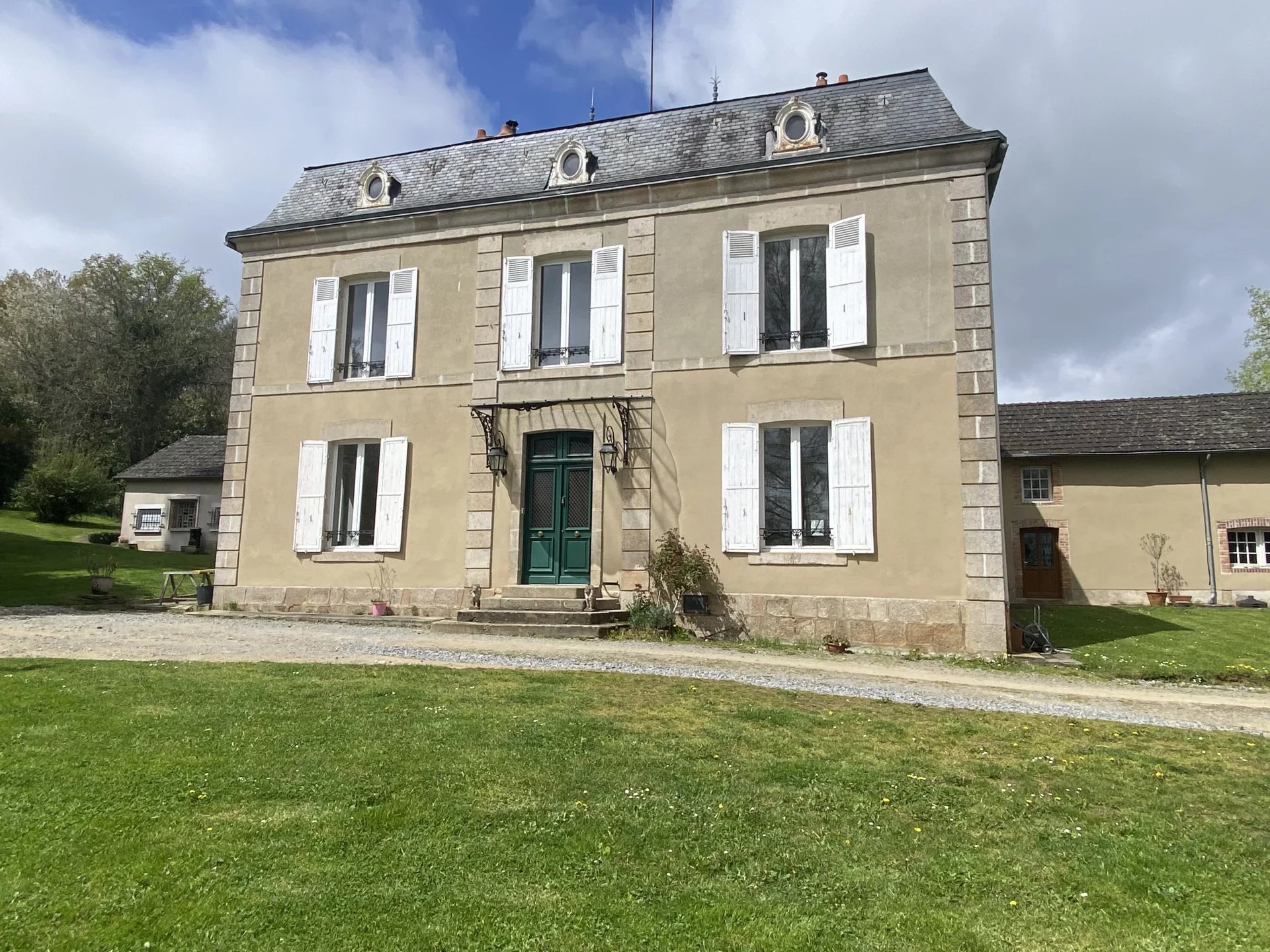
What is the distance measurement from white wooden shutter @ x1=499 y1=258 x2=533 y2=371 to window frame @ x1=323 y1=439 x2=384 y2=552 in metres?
2.44

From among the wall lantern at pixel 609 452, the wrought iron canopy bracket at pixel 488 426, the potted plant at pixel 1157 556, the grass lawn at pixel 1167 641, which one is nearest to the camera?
the grass lawn at pixel 1167 641

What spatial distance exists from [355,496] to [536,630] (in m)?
4.26

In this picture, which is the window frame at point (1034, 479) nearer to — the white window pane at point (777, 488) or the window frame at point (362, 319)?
the white window pane at point (777, 488)

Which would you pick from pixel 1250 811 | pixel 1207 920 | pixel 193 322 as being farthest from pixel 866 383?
pixel 193 322

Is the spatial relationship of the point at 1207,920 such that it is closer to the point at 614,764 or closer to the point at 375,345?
the point at 614,764

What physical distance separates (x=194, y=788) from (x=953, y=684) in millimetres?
6322

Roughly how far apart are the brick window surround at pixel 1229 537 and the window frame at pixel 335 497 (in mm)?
17672

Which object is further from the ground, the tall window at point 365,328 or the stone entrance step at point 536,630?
the tall window at point 365,328

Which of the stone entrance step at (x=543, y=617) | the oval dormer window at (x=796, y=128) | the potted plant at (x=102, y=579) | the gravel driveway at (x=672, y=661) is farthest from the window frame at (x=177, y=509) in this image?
the oval dormer window at (x=796, y=128)

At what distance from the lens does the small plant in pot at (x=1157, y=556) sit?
18234 millimetres

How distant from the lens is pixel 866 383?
34.7 feet

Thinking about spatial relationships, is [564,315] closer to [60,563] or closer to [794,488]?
[794,488]

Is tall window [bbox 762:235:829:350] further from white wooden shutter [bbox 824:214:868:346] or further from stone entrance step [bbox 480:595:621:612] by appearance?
stone entrance step [bbox 480:595:621:612]

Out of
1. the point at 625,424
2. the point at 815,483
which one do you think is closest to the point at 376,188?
the point at 625,424
